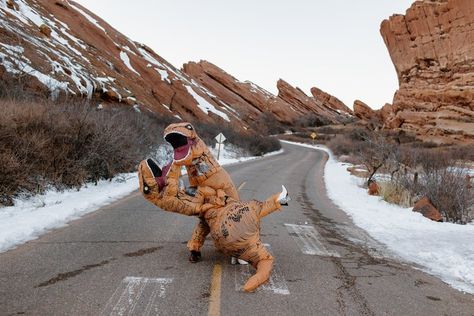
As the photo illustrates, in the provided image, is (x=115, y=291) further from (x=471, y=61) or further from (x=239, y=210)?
(x=471, y=61)

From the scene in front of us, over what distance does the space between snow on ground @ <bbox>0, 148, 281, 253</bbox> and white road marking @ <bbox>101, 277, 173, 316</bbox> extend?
6.84 ft

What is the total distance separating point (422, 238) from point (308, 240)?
Result: 7.30ft

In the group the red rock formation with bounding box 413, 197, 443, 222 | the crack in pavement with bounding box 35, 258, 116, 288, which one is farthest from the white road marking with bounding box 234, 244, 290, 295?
the red rock formation with bounding box 413, 197, 443, 222

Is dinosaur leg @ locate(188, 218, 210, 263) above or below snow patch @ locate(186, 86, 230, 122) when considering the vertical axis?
below

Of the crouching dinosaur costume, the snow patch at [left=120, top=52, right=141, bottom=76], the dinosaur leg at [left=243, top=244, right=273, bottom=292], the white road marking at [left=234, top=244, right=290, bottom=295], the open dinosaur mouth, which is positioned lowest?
the white road marking at [left=234, top=244, right=290, bottom=295]

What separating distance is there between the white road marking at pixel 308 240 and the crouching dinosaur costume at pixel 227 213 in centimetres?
167

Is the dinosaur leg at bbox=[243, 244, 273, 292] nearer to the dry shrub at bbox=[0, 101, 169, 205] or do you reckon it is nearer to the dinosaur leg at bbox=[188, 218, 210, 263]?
the dinosaur leg at bbox=[188, 218, 210, 263]

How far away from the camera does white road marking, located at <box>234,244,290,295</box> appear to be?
→ 4289 millimetres

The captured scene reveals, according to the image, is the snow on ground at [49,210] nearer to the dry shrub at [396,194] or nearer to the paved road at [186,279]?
the paved road at [186,279]

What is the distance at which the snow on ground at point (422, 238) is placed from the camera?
5.63 metres

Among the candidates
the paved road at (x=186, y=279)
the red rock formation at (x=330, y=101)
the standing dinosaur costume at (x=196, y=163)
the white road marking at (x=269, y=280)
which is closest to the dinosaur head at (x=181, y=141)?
the standing dinosaur costume at (x=196, y=163)

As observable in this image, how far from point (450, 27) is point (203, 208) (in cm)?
4480

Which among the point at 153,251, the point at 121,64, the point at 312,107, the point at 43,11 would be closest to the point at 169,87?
the point at 121,64

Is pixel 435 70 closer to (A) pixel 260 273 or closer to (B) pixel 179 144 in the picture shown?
(B) pixel 179 144
